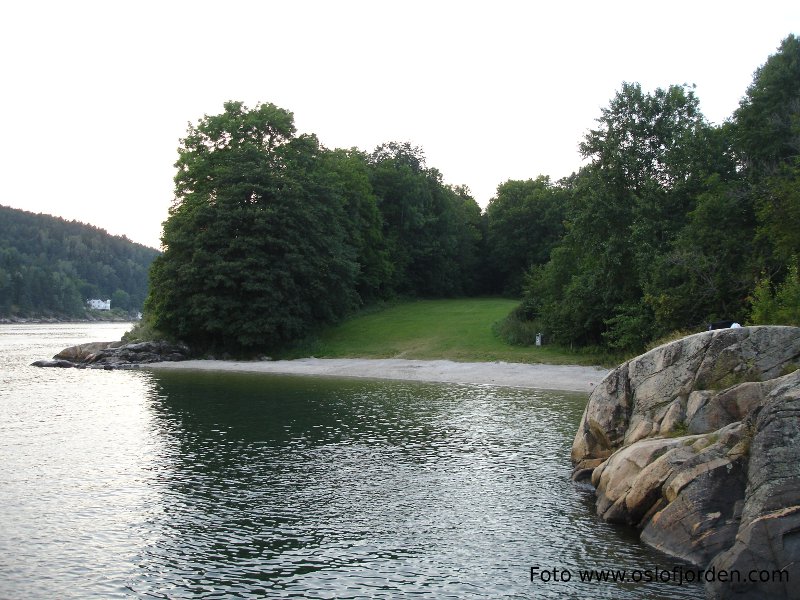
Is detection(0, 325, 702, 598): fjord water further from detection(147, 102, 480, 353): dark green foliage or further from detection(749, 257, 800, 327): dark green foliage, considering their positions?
detection(147, 102, 480, 353): dark green foliage

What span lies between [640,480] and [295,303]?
145 ft

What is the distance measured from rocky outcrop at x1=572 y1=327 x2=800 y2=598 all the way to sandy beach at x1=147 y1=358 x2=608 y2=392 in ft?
65.1

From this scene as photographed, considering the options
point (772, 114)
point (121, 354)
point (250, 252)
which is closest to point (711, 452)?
point (772, 114)

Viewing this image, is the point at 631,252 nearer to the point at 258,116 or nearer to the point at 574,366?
the point at 574,366

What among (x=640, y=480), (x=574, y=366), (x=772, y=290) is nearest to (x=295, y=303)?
(x=574, y=366)

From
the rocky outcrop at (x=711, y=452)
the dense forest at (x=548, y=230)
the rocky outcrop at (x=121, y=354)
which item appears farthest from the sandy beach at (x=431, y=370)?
the rocky outcrop at (x=711, y=452)

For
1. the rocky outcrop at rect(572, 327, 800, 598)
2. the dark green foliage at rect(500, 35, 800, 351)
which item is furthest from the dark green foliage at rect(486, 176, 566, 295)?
the rocky outcrop at rect(572, 327, 800, 598)

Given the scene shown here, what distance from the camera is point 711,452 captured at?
46.8 feet

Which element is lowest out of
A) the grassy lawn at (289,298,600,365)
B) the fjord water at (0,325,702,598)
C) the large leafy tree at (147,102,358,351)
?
the fjord water at (0,325,702,598)

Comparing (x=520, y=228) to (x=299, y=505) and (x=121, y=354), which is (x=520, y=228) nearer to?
(x=121, y=354)

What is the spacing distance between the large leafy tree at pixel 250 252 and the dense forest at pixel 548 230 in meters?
0.17

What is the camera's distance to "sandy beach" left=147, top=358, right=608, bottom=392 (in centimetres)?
4097

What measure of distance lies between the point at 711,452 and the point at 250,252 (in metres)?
46.1

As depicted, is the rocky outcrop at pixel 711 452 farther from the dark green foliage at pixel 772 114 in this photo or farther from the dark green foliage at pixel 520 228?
the dark green foliage at pixel 520 228
